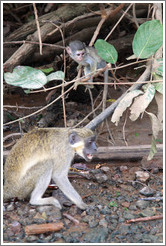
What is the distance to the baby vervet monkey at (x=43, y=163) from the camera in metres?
4.68

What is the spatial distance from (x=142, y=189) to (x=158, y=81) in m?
1.53

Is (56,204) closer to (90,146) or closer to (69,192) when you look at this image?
(69,192)

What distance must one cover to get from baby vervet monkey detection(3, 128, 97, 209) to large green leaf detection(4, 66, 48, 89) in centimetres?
63

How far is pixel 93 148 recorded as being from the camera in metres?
4.79

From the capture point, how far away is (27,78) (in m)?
4.88

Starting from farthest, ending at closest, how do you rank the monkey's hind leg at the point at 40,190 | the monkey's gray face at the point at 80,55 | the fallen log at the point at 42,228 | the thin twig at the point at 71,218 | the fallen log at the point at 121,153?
the monkey's gray face at the point at 80,55 < the fallen log at the point at 121,153 < the monkey's hind leg at the point at 40,190 < the thin twig at the point at 71,218 < the fallen log at the point at 42,228

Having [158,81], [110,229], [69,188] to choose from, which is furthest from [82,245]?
[158,81]

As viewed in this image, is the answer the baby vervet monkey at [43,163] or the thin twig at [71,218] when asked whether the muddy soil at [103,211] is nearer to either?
the thin twig at [71,218]

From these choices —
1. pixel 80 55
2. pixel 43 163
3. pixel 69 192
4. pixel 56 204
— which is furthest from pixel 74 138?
pixel 80 55

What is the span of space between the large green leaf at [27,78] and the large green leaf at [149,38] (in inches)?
53.0

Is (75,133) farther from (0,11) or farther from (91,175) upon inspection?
(0,11)

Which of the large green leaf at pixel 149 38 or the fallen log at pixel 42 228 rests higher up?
the large green leaf at pixel 149 38

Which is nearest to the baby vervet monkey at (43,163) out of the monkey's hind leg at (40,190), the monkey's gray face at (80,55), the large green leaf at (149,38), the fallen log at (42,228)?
the monkey's hind leg at (40,190)

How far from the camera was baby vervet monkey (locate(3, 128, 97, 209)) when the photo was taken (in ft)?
15.3
